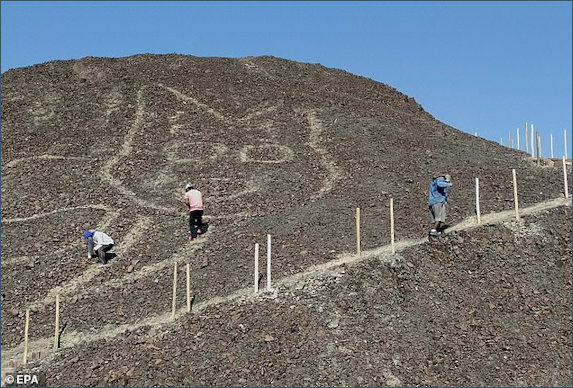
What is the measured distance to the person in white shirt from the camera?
21.9 metres

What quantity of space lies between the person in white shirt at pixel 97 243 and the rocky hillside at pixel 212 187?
420 millimetres

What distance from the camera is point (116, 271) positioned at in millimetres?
21281

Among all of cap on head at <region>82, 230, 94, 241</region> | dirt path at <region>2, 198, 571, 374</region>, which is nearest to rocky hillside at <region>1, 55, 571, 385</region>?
dirt path at <region>2, 198, 571, 374</region>

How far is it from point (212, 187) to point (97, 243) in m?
5.76

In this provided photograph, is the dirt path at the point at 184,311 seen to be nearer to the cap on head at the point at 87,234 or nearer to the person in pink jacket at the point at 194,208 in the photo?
the cap on head at the point at 87,234

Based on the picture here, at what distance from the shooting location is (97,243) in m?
22.1

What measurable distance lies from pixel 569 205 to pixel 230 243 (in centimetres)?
1107

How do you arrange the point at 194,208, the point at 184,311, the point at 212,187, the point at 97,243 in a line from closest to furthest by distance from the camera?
the point at 184,311 < the point at 97,243 < the point at 194,208 < the point at 212,187

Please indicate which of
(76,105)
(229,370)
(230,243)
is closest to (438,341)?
(229,370)

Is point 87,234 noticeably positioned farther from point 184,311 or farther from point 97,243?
point 184,311

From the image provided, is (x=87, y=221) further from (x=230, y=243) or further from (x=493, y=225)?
(x=493, y=225)

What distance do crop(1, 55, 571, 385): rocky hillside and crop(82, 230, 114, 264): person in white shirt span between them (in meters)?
0.42

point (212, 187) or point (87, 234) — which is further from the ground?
point (212, 187)

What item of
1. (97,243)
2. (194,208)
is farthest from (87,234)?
(194,208)
